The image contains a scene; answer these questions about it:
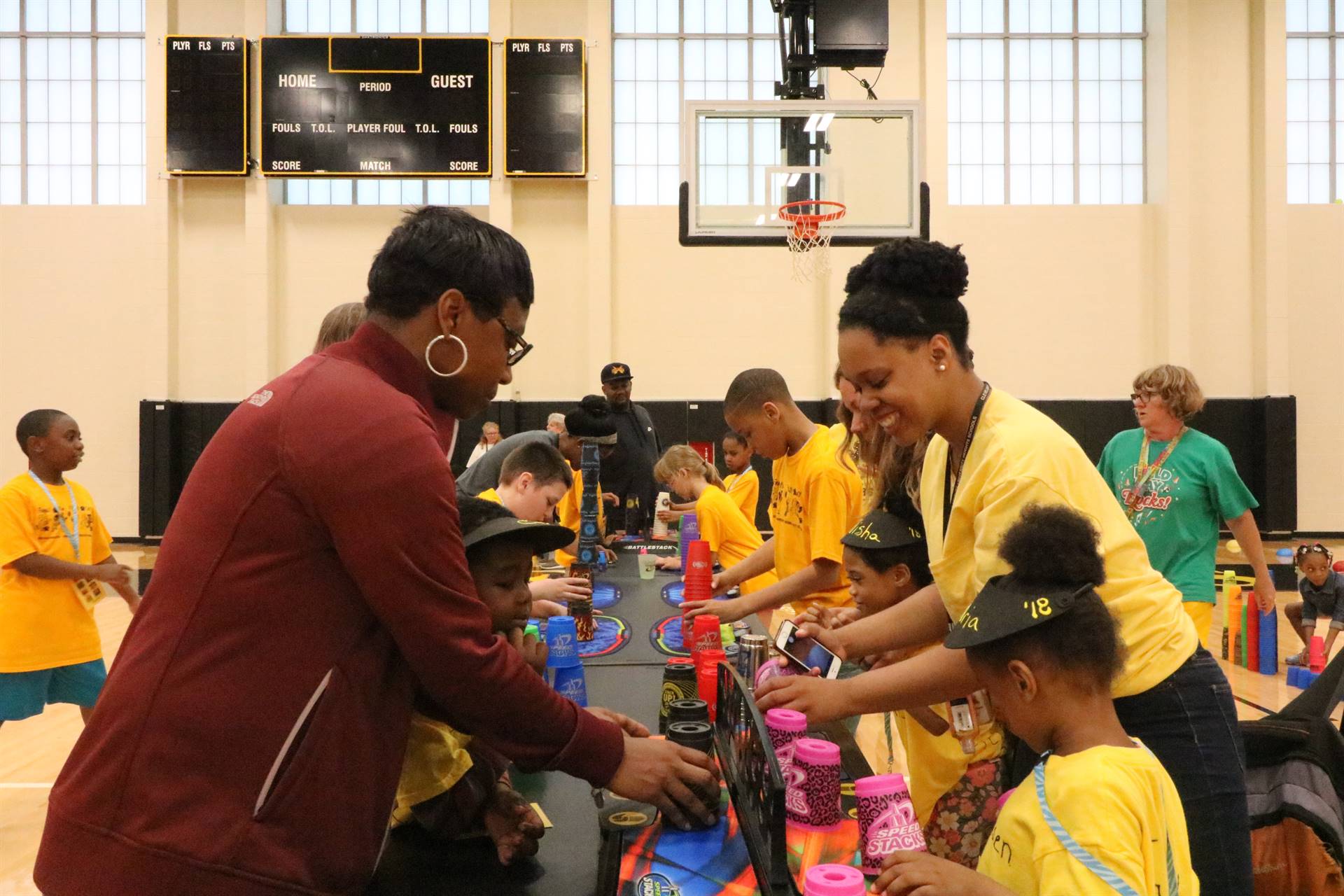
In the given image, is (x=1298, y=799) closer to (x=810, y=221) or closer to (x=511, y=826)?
(x=511, y=826)

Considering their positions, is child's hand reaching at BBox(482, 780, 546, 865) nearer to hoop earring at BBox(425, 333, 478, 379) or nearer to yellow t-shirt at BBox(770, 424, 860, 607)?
hoop earring at BBox(425, 333, 478, 379)

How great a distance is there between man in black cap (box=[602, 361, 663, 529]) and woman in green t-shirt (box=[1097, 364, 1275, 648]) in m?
3.45

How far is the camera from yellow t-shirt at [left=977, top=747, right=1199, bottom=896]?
47.4 inches

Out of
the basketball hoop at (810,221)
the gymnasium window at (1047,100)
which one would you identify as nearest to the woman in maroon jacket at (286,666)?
the basketball hoop at (810,221)

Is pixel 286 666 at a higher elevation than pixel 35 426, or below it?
below

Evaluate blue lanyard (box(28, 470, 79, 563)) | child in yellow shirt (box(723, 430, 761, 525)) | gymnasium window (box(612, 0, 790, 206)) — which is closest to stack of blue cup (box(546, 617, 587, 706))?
blue lanyard (box(28, 470, 79, 563))

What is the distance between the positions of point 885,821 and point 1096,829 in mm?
300

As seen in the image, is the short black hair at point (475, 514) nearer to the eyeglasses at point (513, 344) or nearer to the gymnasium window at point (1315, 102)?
the eyeglasses at point (513, 344)

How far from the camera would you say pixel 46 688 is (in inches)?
162

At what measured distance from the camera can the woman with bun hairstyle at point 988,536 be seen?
1.60 m

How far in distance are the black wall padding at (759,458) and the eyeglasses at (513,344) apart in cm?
1027

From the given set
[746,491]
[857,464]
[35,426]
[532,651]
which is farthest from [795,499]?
[35,426]

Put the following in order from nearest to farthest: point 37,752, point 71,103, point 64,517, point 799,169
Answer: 1. point 64,517
2. point 37,752
3. point 799,169
4. point 71,103

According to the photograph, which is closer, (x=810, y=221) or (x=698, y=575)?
(x=698, y=575)
